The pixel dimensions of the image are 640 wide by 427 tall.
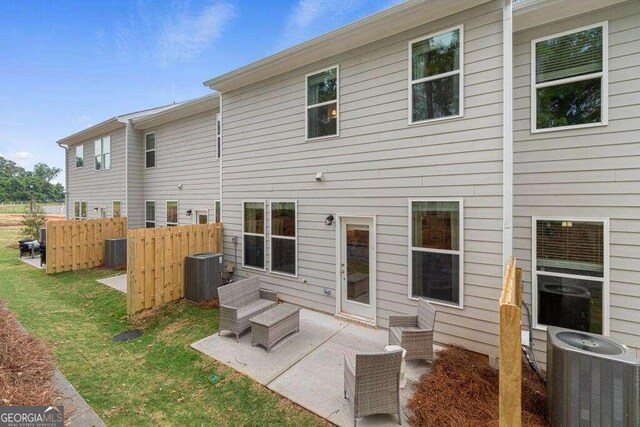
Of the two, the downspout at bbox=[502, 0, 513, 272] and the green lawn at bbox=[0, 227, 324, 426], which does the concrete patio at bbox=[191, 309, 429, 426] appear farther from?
the downspout at bbox=[502, 0, 513, 272]

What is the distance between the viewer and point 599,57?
4.31 meters

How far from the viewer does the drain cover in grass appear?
541 cm

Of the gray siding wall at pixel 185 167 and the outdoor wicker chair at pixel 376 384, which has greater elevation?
the gray siding wall at pixel 185 167

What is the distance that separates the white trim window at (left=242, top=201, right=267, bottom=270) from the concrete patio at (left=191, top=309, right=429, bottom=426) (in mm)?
2256

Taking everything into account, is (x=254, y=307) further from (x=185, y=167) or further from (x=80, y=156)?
(x=80, y=156)

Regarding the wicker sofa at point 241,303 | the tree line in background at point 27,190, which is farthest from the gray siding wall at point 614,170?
the tree line in background at point 27,190

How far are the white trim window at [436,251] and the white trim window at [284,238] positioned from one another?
276cm

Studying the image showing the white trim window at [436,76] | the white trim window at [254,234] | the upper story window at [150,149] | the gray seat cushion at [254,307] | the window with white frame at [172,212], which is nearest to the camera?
the white trim window at [436,76]

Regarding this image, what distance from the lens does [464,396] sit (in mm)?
3537

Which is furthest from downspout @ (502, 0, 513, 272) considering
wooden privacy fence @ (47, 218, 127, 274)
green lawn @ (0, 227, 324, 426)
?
wooden privacy fence @ (47, 218, 127, 274)

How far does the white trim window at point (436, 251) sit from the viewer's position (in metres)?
4.75

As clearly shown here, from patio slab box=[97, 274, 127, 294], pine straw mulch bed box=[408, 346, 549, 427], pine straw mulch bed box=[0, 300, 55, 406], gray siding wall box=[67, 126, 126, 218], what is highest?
gray siding wall box=[67, 126, 126, 218]

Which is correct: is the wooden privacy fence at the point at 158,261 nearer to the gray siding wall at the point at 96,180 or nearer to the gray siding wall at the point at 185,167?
the gray siding wall at the point at 185,167

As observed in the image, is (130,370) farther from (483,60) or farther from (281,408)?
(483,60)
